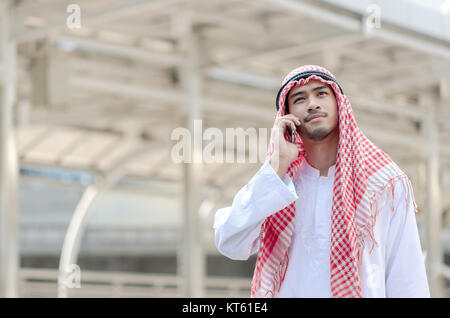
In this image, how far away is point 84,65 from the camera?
16.0 metres

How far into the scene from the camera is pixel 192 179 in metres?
15.4

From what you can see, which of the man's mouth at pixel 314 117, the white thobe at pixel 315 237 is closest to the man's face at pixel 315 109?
the man's mouth at pixel 314 117

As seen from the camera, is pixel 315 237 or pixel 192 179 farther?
pixel 192 179

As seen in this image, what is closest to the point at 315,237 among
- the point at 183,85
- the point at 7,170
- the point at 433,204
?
the point at 7,170

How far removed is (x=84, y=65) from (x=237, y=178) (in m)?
12.9

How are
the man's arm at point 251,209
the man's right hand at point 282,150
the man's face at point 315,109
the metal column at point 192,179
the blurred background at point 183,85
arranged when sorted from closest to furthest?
the man's arm at point 251,209, the man's right hand at point 282,150, the man's face at point 315,109, the blurred background at point 183,85, the metal column at point 192,179

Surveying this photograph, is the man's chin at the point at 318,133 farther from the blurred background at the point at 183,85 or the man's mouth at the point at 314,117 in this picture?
the blurred background at the point at 183,85

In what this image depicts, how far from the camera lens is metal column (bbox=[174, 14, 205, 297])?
15.2m

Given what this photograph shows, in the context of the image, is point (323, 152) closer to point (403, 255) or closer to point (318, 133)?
point (318, 133)

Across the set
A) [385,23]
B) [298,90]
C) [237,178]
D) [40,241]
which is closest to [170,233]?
[40,241]

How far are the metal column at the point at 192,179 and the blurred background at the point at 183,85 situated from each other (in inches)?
1.0

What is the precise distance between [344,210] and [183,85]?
12978mm

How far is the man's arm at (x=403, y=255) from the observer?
2.87 metres
